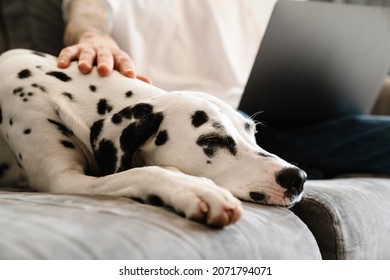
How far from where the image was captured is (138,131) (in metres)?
1.12

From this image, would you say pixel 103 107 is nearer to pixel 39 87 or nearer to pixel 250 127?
pixel 39 87

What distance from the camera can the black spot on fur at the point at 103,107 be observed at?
1280mm

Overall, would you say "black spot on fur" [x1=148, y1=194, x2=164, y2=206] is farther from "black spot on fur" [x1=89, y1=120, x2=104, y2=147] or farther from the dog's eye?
the dog's eye

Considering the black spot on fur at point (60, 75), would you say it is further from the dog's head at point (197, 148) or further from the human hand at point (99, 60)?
the dog's head at point (197, 148)

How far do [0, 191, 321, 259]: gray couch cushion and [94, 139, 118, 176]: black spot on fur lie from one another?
0.15m

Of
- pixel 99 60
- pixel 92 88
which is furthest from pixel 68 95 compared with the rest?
pixel 99 60

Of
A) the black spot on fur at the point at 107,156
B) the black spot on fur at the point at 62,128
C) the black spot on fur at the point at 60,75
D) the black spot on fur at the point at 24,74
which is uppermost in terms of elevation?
the black spot on fur at the point at 60,75

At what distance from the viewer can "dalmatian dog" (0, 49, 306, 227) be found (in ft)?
3.11

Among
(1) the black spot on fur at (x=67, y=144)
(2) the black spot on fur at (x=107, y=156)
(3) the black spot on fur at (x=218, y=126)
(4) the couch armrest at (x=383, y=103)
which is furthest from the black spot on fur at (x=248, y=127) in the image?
(4) the couch armrest at (x=383, y=103)

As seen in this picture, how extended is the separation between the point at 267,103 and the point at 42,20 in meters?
0.95

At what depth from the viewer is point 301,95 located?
6.23ft

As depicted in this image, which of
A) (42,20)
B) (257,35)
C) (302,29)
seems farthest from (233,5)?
(42,20)

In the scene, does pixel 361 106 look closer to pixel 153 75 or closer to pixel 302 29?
pixel 302 29

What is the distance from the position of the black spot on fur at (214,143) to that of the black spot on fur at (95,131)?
0.76 feet
